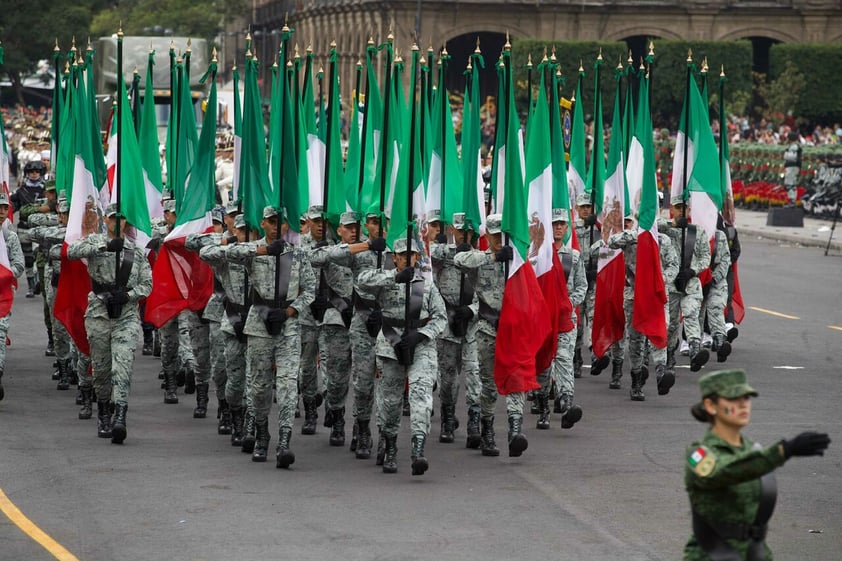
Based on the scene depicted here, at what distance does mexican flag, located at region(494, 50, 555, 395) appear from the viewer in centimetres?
1248

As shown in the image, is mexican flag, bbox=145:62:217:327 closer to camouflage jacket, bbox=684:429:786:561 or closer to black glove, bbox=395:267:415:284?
black glove, bbox=395:267:415:284

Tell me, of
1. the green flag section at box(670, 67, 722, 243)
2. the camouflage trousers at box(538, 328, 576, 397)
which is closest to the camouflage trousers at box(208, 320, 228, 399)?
the camouflage trousers at box(538, 328, 576, 397)

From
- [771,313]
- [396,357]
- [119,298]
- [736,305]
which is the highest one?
[119,298]

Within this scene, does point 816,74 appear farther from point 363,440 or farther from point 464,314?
point 363,440

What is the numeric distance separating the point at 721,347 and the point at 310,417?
503 centimetres

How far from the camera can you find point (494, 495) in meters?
11.2

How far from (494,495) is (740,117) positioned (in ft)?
157

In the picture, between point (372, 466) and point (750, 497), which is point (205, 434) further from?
point (750, 497)

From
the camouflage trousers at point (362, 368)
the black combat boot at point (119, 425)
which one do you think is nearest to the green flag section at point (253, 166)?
the camouflage trousers at point (362, 368)

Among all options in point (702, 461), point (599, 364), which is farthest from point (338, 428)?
point (702, 461)

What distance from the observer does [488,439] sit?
12680 mm

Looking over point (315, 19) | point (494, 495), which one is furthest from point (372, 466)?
point (315, 19)

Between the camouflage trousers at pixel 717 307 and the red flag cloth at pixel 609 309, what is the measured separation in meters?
1.39

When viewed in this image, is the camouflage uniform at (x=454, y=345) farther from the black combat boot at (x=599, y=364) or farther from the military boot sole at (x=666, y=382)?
the black combat boot at (x=599, y=364)
